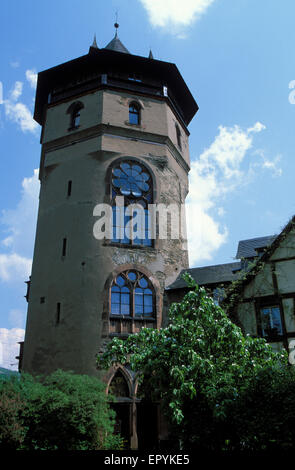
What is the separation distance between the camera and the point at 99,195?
842 inches

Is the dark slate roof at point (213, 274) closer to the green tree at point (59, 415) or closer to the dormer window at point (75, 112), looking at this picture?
the green tree at point (59, 415)

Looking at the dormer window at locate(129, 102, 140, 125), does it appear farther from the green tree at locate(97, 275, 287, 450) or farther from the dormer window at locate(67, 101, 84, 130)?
the green tree at locate(97, 275, 287, 450)

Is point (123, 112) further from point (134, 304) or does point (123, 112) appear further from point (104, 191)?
point (134, 304)

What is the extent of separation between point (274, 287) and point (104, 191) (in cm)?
1032

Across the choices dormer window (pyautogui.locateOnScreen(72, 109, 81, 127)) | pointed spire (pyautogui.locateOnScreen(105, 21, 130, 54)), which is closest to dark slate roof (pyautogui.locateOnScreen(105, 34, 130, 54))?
pointed spire (pyautogui.locateOnScreen(105, 21, 130, 54))

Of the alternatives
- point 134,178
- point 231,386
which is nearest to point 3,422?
point 231,386

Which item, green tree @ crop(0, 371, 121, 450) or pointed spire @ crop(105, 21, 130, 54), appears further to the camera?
pointed spire @ crop(105, 21, 130, 54)

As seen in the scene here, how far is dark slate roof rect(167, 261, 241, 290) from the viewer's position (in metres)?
20.2

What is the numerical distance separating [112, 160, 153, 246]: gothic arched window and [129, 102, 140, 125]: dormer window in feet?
9.82

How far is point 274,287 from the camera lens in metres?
15.3

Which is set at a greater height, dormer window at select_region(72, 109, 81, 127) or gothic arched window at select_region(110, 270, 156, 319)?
dormer window at select_region(72, 109, 81, 127)

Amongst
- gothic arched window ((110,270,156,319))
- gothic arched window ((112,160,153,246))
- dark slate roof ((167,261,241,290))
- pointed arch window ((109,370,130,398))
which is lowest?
pointed arch window ((109,370,130,398))

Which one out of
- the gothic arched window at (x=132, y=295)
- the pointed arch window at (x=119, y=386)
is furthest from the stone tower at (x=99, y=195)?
the pointed arch window at (x=119, y=386)

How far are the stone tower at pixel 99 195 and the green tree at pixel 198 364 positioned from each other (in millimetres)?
5922
